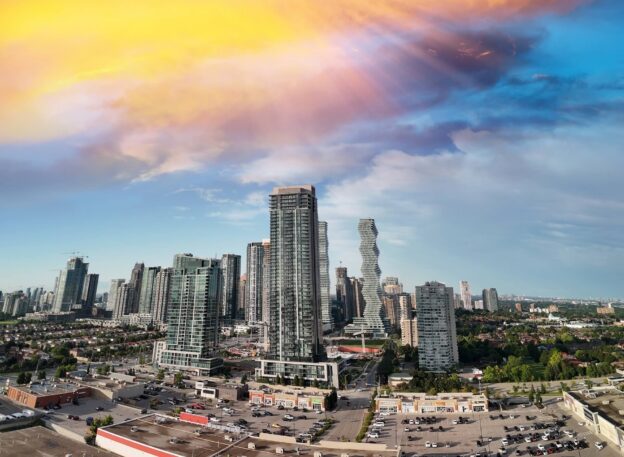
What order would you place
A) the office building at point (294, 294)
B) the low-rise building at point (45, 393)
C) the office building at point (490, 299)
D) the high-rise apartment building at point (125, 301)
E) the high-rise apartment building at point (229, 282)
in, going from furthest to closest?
1. the office building at point (490, 299)
2. the high-rise apartment building at point (125, 301)
3. the high-rise apartment building at point (229, 282)
4. the office building at point (294, 294)
5. the low-rise building at point (45, 393)

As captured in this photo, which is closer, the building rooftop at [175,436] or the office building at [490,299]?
the building rooftop at [175,436]

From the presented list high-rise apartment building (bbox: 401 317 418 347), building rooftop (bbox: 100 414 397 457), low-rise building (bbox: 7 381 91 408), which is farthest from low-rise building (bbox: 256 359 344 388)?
high-rise apartment building (bbox: 401 317 418 347)

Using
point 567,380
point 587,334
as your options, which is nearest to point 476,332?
point 587,334

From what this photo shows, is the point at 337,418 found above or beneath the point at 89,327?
beneath

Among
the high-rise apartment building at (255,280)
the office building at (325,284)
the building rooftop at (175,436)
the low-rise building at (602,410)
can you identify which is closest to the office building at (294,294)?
the building rooftop at (175,436)

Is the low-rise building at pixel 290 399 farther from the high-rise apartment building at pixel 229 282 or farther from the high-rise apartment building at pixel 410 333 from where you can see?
the high-rise apartment building at pixel 229 282

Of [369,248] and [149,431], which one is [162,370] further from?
[369,248]

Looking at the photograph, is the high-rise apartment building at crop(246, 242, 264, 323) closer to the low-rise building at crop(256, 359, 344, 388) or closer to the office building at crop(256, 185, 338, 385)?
the office building at crop(256, 185, 338, 385)
